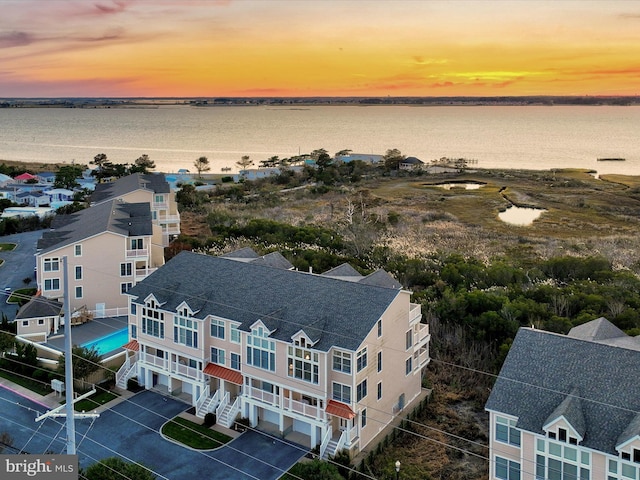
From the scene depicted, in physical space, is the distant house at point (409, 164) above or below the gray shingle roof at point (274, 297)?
above

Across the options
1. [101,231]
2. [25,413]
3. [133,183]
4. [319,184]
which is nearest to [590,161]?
[319,184]

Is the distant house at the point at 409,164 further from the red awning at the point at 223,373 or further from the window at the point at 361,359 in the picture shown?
the window at the point at 361,359

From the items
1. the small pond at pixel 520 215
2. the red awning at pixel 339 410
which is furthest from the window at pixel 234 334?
the small pond at pixel 520 215

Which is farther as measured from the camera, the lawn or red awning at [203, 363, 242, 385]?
red awning at [203, 363, 242, 385]

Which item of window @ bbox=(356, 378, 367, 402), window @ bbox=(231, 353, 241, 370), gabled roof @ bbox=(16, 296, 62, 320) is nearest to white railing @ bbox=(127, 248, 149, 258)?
gabled roof @ bbox=(16, 296, 62, 320)

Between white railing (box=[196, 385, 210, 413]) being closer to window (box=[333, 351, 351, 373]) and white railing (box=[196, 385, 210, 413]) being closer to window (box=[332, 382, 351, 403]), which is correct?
window (box=[332, 382, 351, 403])

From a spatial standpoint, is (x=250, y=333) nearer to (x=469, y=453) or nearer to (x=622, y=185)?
(x=469, y=453)
